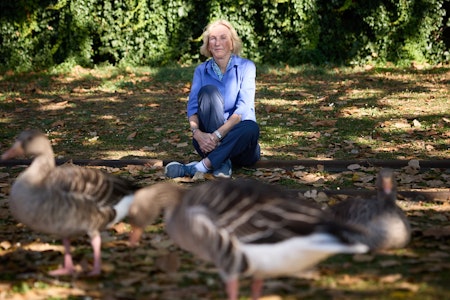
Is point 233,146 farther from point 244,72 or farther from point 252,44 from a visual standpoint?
point 252,44

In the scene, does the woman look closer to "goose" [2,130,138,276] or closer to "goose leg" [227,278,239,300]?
"goose" [2,130,138,276]

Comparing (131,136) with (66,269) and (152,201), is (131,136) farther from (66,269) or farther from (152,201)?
(152,201)

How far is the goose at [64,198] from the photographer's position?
13.2 ft

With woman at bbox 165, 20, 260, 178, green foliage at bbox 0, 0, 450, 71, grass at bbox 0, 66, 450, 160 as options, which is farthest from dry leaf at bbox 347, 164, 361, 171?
green foliage at bbox 0, 0, 450, 71

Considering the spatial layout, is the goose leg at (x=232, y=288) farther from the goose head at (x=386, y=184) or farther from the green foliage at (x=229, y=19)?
the green foliage at (x=229, y=19)

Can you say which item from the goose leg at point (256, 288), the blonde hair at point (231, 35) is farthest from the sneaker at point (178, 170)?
the goose leg at point (256, 288)

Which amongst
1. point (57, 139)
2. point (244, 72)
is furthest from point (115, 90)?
point (244, 72)

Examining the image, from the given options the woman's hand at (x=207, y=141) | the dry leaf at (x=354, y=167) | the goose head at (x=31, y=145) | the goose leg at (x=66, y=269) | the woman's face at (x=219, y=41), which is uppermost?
the woman's face at (x=219, y=41)

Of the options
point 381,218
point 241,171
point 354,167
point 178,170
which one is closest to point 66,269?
point 381,218

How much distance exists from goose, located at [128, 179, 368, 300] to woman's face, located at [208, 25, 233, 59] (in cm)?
366

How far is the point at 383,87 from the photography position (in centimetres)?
1312

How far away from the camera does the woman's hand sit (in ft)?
22.8

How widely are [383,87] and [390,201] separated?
902cm

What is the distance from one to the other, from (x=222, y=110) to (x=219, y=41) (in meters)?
0.83
